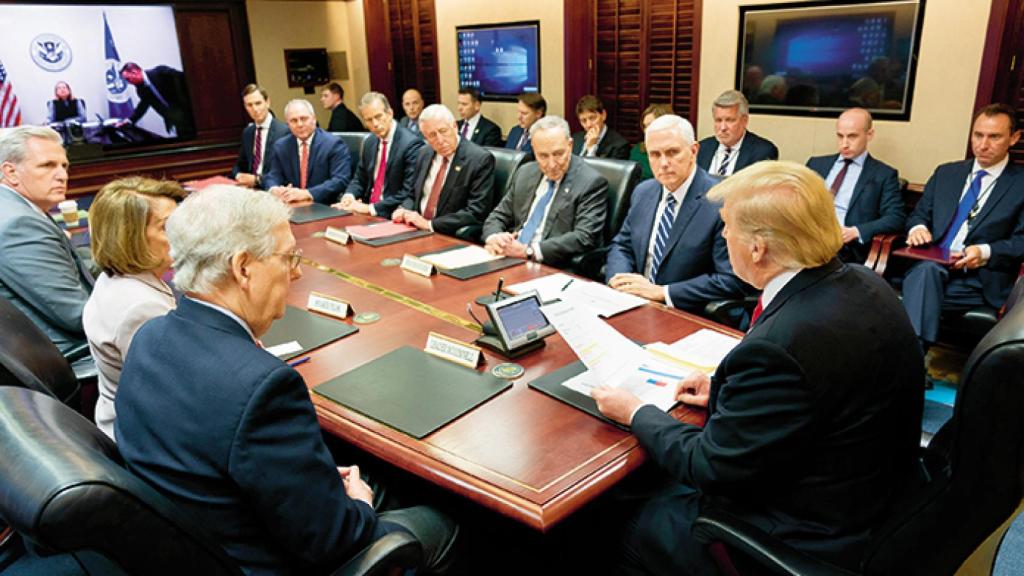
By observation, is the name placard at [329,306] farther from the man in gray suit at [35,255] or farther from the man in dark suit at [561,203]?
the man in dark suit at [561,203]

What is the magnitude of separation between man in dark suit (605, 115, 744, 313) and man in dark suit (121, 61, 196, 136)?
6.04 m

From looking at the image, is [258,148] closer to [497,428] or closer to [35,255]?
[35,255]

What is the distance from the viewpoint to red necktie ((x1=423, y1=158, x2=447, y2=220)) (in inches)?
163

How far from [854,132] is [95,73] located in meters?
6.83

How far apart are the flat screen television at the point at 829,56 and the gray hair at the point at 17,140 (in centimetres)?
409

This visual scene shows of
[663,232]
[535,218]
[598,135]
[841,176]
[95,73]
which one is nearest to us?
[663,232]

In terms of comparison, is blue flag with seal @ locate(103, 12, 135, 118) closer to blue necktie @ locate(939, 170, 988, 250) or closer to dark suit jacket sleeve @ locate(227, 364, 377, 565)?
dark suit jacket sleeve @ locate(227, 364, 377, 565)

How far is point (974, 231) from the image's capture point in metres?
3.35

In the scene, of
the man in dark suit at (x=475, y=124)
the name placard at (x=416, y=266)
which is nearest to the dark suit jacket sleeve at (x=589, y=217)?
the name placard at (x=416, y=266)

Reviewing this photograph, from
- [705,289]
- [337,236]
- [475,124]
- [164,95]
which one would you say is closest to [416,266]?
[337,236]

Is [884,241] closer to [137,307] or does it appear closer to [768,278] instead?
[768,278]

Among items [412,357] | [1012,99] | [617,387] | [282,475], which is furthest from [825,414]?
[1012,99]

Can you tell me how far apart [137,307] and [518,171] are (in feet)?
7.73

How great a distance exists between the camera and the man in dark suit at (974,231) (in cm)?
316
